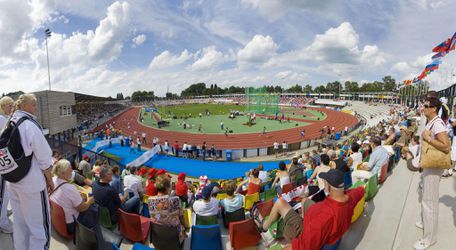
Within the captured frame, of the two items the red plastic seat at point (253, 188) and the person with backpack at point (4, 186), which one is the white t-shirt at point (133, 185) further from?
the red plastic seat at point (253, 188)

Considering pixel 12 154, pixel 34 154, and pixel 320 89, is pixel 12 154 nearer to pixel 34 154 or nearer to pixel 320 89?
pixel 34 154

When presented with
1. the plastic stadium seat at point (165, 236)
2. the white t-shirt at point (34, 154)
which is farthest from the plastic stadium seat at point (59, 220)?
the plastic stadium seat at point (165, 236)

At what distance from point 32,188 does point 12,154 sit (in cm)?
48

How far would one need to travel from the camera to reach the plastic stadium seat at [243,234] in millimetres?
3904

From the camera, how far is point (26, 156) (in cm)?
262

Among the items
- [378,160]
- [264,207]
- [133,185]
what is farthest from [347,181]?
[133,185]

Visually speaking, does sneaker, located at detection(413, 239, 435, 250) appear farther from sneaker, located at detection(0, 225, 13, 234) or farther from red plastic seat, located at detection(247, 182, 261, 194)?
sneaker, located at detection(0, 225, 13, 234)

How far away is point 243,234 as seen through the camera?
3.96m

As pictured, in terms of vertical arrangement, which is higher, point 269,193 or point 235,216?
point 235,216

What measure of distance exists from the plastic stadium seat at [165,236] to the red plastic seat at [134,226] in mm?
367

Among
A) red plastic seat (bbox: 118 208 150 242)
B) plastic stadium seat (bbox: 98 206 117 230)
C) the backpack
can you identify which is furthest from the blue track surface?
the backpack

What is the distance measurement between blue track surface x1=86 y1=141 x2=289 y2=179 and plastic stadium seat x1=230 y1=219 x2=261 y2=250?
11.8 meters

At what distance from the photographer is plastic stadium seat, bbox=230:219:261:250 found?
12.8 ft

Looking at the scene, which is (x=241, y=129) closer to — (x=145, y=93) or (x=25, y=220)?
(x=25, y=220)
